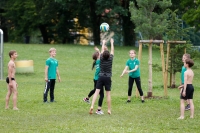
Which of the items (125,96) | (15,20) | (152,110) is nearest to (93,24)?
(15,20)

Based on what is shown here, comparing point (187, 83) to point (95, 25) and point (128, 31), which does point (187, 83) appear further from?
point (95, 25)

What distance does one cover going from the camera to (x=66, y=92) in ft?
66.7

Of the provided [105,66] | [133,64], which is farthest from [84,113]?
[133,64]

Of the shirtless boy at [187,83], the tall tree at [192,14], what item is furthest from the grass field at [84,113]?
the tall tree at [192,14]

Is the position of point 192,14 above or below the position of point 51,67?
above

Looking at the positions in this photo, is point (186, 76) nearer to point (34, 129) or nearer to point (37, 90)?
point (34, 129)

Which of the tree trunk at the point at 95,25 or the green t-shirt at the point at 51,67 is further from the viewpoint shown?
the tree trunk at the point at 95,25

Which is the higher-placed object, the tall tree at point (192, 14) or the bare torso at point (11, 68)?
the tall tree at point (192, 14)

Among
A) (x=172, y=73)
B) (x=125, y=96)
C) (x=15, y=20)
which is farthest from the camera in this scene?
(x=15, y=20)

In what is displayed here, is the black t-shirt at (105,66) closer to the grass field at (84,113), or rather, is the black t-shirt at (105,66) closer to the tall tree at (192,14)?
the grass field at (84,113)

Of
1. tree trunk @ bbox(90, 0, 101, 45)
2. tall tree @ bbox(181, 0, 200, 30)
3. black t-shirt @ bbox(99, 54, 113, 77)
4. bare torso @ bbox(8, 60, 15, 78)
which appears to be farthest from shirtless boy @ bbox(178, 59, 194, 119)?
tree trunk @ bbox(90, 0, 101, 45)

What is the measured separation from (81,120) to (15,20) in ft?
181

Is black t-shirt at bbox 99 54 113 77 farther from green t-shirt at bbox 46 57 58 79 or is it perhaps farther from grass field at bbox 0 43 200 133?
green t-shirt at bbox 46 57 58 79

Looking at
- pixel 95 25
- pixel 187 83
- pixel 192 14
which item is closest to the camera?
pixel 187 83
